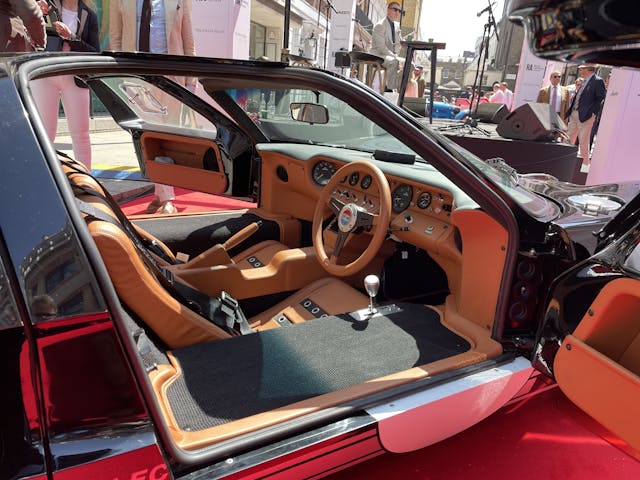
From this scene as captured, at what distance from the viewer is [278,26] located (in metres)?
20.0

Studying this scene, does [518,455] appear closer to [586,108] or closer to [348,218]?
[348,218]

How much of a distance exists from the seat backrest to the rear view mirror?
44.9 inches

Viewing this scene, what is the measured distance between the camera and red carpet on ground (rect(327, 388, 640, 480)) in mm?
1591

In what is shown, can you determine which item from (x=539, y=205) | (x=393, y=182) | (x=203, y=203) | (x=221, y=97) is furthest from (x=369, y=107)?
(x=203, y=203)

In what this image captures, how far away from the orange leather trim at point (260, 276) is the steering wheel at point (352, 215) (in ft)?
0.61

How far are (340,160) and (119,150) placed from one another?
19.9 ft

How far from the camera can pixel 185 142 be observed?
10.1 ft

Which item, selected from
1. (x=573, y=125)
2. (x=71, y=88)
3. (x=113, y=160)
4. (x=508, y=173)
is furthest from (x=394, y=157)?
(x=573, y=125)

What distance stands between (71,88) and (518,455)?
3.64m

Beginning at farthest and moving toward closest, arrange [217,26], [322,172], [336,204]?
[217,26] < [322,172] < [336,204]

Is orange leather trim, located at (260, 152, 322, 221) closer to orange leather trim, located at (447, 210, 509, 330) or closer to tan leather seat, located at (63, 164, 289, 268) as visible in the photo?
tan leather seat, located at (63, 164, 289, 268)

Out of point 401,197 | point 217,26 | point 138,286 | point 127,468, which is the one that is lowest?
point 127,468

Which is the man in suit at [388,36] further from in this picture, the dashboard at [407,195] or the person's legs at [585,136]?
the dashboard at [407,195]

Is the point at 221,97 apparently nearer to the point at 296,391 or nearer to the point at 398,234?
the point at 398,234
